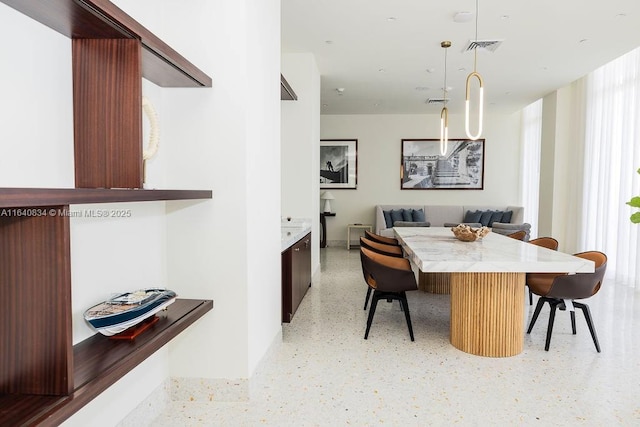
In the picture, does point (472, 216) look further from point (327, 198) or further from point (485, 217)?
point (327, 198)

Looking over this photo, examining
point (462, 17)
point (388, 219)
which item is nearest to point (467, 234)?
point (462, 17)

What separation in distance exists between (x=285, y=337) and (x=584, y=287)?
2.35m

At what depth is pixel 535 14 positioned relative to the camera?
4.07m

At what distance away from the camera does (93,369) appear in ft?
4.09

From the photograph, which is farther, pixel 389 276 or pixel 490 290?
pixel 389 276

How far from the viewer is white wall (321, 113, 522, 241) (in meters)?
9.20

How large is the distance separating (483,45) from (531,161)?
182 inches

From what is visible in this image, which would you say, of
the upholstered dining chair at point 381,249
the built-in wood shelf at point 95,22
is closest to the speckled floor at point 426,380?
the upholstered dining chair at point 381,249

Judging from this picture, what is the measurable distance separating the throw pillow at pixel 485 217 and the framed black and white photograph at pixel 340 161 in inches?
113

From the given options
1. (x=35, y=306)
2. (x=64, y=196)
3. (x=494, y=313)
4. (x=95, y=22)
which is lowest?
(x=494, y=313)

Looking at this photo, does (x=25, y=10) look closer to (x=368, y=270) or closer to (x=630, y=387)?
(x=368, y=270)

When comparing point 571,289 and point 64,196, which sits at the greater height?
point 64,196

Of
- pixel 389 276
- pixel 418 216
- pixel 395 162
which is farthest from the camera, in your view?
pixel 395 162

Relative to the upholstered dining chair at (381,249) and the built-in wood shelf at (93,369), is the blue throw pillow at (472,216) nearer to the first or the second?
the upholstered dining chair at (381,249)
